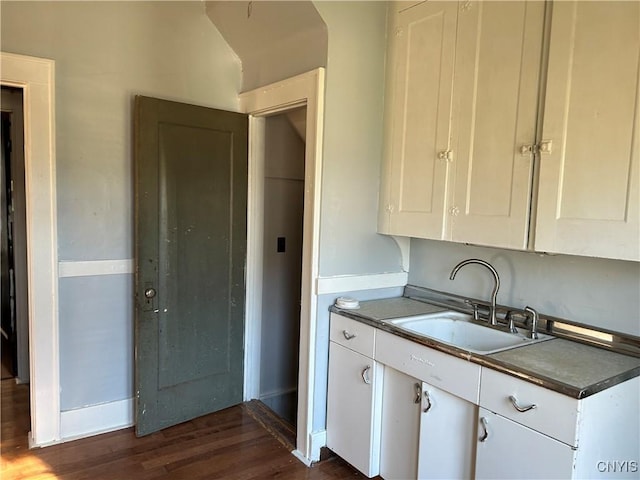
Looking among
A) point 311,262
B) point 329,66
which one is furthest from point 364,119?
point 311,262

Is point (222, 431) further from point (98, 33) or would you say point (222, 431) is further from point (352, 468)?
point (98, 33)

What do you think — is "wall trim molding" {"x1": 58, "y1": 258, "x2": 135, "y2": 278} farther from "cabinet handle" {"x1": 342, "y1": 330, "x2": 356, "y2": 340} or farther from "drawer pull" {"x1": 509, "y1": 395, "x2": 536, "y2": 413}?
"drawer pull" {"x1": 509, "y1": 395, "x2": 536, "y2": 413}

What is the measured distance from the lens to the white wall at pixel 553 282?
184 centimetres

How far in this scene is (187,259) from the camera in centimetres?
275

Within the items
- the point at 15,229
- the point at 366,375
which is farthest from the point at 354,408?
the point at 15,229

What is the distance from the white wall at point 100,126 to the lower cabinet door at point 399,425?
1557 mm

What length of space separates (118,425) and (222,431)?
2.01 feet

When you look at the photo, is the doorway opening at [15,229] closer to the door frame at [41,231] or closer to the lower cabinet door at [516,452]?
the door frame at [41,231]

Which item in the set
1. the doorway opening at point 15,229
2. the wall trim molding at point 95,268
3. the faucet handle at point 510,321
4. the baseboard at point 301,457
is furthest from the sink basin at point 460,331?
the doorway opening at point 15,229

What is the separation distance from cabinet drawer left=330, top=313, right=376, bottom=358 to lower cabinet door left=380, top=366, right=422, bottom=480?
0.14m

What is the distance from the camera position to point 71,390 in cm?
260

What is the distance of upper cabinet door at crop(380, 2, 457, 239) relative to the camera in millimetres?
2180

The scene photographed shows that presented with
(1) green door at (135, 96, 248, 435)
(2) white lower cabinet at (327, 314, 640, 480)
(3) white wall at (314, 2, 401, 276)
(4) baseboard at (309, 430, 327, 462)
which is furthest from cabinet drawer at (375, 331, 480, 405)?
(1) green door at (135, 96, 248, 435)

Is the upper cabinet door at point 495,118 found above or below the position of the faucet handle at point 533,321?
above
